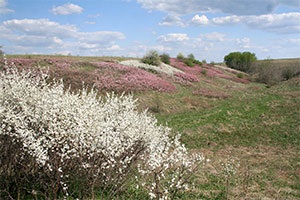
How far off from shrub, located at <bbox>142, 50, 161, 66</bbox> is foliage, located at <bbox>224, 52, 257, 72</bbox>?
49739 mm

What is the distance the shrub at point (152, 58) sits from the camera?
161 ft

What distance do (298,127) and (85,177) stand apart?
68.6 ft

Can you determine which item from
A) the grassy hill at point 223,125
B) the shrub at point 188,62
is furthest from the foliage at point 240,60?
the grassy hill at point 223,125

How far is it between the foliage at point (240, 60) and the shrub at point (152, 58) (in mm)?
49739

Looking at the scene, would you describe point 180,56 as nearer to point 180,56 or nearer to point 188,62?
point 180,56

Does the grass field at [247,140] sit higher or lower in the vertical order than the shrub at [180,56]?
lower

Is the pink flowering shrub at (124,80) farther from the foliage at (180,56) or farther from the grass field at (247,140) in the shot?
the foliage at (180,56)

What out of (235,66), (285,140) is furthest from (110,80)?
(235,66)

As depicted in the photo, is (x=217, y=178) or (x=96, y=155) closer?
(x=96, y=155)

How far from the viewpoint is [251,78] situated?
233ft

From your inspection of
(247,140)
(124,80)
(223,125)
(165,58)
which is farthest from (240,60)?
(247,140)

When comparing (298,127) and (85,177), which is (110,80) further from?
(85,177)

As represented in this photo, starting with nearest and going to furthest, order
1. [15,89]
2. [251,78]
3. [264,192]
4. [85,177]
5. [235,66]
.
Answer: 1. [85,177]
2. [15,89]
3. [264,192]
4. [251,78]
5. [235,66]

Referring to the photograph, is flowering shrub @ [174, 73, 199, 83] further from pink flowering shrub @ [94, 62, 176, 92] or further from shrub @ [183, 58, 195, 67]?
shrub @ [183, 58, 195, 67]
